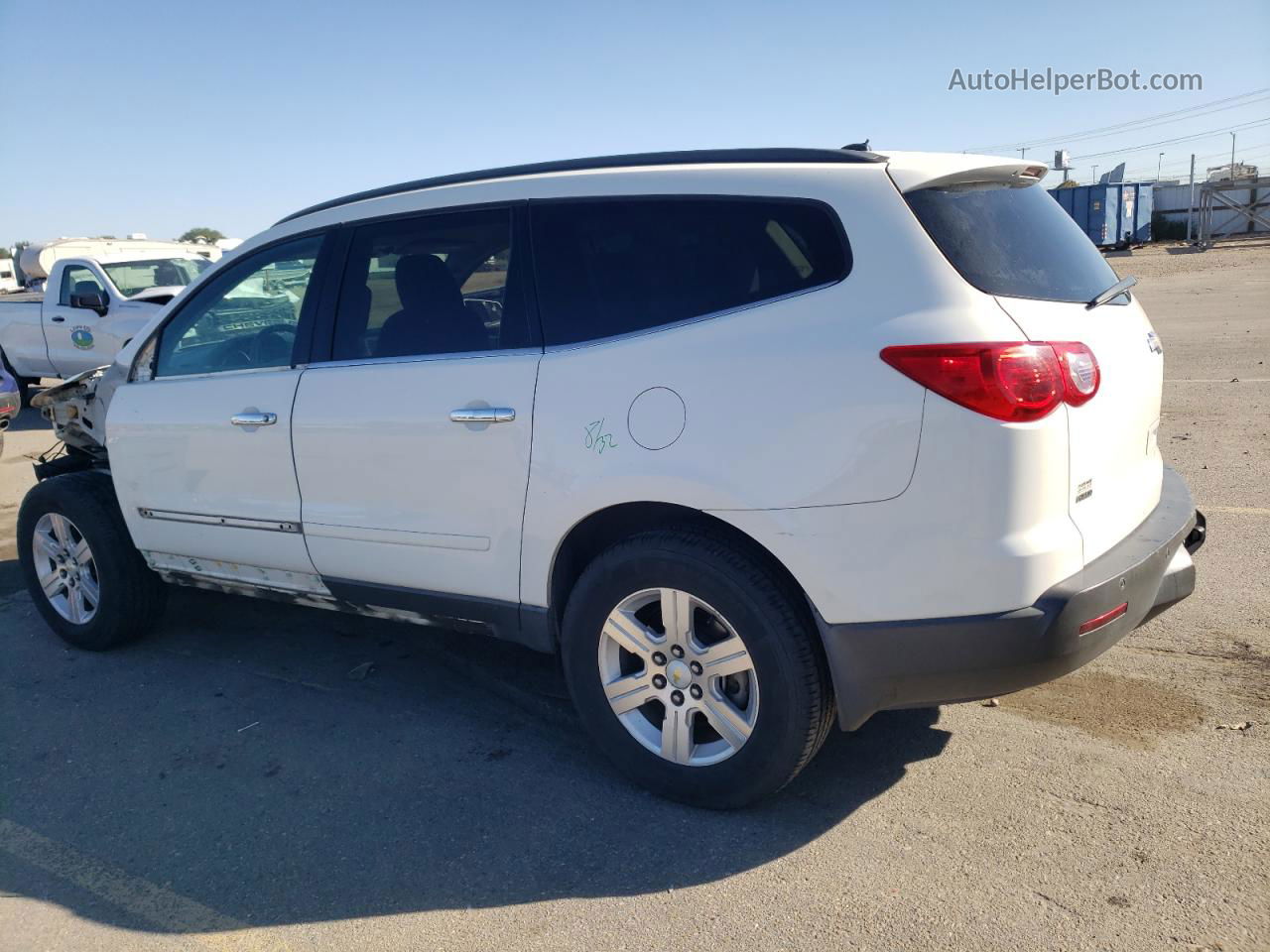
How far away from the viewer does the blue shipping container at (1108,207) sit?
134ft

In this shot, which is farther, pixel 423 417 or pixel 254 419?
pixel 254 419

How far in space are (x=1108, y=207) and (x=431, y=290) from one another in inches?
1676

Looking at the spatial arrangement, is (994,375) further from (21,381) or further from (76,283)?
(21,381)

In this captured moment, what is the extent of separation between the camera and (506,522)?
12.0 feet

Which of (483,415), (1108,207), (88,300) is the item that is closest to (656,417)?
(483,415)

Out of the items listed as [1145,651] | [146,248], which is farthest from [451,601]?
[146,248]

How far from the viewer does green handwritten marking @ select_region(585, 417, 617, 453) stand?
333 cm

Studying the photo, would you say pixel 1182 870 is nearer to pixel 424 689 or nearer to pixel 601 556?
pixel 601 556

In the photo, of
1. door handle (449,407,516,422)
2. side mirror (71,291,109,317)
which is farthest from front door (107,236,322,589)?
side mirror (71,291,109,317)

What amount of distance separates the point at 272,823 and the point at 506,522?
4.11 feet

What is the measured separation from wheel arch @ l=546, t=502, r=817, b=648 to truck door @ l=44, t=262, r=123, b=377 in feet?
36.4

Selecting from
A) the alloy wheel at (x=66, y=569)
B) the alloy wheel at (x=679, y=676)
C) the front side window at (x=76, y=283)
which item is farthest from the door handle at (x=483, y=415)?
the front side window at (x=76, y=283)

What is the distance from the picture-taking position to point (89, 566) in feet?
17.0

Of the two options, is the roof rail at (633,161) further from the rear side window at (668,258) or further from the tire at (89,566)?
the tire at (89,566)
